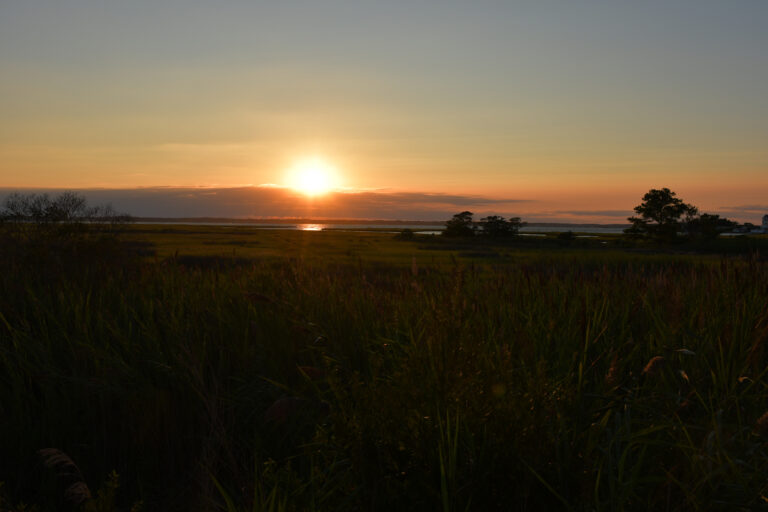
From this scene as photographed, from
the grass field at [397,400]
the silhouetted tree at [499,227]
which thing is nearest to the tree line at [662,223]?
the silhouetted tree at [499,227]

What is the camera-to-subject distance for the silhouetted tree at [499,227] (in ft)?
197

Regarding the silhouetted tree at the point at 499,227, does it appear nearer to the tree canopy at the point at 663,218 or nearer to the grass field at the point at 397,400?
the tree canopy at the point at 663,218

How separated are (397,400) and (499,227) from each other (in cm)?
5994

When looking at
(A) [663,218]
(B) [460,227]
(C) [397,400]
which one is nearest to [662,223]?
(A) [663,218]

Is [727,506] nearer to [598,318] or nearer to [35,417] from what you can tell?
[598,318]

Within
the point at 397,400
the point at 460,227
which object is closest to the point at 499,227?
the point at 460,227

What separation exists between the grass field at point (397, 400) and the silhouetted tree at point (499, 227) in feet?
179

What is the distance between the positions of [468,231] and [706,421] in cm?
6146

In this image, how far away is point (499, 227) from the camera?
6062 cm

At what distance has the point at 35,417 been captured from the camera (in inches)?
161

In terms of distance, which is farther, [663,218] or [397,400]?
[663,218]

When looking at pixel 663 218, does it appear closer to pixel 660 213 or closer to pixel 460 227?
pixel 660 213

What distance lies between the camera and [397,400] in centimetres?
233

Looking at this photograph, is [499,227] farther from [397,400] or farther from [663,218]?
[397,400]
